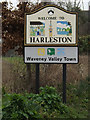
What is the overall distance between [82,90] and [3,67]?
10.3ft

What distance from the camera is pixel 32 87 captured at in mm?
8070

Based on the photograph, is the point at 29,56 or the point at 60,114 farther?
the point at 29,56

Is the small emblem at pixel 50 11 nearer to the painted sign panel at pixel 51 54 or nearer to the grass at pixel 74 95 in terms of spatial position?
the painted sign panel at pixel 51 54

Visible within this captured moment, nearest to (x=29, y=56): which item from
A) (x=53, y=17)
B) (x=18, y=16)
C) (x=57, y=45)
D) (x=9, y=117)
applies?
(x=57, y=45)

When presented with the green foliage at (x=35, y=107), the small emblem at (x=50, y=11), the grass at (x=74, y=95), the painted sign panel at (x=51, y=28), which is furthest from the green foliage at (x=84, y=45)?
the green foliage at (x=35, y=107)

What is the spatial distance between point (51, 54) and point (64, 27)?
920 millimetres

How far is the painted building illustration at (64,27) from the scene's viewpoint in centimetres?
695

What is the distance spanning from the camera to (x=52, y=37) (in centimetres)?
695

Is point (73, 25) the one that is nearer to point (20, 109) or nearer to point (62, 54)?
point (62, 54)

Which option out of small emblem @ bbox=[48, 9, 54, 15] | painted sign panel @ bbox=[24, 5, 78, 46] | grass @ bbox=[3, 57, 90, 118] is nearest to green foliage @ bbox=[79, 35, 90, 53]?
grass @ bbox=[3, 57, 90, 118]

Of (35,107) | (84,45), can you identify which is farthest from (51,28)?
(84,45)

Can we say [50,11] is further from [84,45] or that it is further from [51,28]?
[84,45]

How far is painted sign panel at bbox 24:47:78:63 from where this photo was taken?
273 inches

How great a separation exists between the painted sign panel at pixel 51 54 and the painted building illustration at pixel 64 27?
0.47 m
